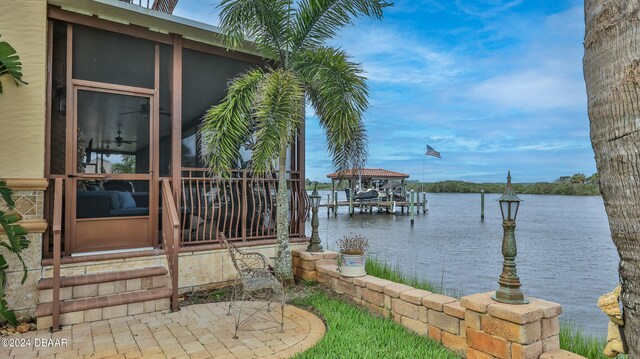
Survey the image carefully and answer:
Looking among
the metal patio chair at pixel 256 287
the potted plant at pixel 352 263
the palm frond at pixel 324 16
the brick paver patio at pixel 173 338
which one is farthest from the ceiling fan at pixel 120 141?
the potted plant at pixel 352 263

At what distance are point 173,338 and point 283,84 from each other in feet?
9.49

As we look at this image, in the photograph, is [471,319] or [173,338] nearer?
[471,319]

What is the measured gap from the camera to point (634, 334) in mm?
1062

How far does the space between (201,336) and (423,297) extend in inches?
83.4

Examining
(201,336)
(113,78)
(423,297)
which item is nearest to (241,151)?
(113,78)

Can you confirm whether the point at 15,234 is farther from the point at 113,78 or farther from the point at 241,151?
the point at 241,151

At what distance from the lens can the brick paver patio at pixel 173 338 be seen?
3219mm

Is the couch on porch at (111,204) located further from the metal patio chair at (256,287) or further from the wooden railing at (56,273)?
the metal patio chair at (256,287)

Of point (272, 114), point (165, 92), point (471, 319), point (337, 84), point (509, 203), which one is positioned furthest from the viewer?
point (165, 92)

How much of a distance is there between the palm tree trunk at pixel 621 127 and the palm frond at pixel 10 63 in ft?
15.3

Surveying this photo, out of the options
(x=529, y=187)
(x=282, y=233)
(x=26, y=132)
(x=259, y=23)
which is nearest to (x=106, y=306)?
(x=26, y=132)

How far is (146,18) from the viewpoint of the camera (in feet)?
15.2

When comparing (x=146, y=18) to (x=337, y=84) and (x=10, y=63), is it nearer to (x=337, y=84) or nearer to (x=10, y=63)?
(x=10, y=63)

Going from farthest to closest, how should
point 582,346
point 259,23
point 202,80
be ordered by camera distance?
point 202,80, point 259,23, point 582,346
